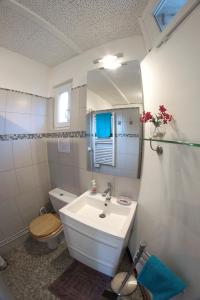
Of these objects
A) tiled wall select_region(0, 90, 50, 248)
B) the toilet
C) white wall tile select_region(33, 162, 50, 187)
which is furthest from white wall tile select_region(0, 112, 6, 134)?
the toilet

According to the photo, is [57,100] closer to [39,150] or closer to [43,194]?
[39,150]

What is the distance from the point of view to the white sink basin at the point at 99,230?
40.2 inches

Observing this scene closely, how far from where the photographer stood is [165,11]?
93 cm

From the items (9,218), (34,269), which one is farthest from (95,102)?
(34,269)

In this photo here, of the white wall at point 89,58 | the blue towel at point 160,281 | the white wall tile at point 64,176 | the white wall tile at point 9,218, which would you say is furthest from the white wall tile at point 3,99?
the blue towel at point 160,281

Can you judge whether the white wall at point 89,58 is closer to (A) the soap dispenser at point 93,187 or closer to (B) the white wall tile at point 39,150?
(B) the white wall tile at point 39,150

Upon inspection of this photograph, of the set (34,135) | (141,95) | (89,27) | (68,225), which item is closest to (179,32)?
(141,95)

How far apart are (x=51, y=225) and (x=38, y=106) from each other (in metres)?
1.57

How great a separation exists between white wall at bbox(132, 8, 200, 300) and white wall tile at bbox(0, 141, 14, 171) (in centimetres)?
160

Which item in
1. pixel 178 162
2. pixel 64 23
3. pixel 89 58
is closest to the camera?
pixel 178 162

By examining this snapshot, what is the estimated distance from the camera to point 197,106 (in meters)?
0.66

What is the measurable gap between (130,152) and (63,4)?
1.30 meters

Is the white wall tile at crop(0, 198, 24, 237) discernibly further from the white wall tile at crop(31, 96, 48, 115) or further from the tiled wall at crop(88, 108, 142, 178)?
the tiled wall at crop(88, 108, 142, 178)

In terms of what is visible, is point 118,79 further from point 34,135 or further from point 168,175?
point 34,135
